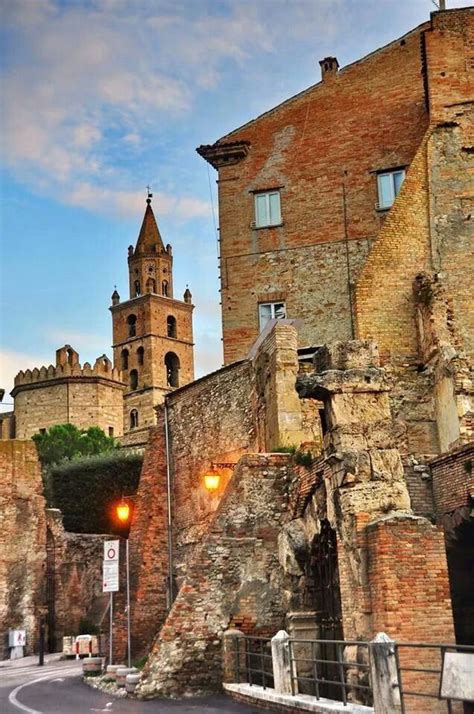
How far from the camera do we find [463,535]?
16172 mm

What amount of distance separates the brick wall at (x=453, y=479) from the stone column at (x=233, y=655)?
422 cm

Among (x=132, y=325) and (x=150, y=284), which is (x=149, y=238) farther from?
(x=132, y=325)

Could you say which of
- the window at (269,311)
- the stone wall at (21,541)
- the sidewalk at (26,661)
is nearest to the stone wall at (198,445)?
the window at (269,311)

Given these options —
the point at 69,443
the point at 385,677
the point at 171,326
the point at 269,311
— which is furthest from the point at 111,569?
the point at 171,326

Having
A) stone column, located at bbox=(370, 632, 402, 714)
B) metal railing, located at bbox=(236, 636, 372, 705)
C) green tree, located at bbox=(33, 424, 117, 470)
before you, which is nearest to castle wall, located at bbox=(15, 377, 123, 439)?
green tree, located at bbox=(33, 424, 117, 470)

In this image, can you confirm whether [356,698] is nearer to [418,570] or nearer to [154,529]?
[418,570]

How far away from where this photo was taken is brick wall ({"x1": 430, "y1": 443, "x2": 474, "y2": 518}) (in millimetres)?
15891

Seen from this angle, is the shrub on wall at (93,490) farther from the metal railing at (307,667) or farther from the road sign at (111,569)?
the metal railing at (307,667)

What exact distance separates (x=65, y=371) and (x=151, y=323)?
2389 cm

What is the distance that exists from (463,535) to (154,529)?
35.2 feet

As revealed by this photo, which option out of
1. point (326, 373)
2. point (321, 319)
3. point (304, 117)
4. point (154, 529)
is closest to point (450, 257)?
point (321, 319)

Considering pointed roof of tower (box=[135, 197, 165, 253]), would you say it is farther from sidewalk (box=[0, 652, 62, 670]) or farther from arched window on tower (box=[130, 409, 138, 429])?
sidewalk (box=[0, 652, 62, 670])

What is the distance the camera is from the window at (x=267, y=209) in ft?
95.2

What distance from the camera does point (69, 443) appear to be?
6112 centimetres
